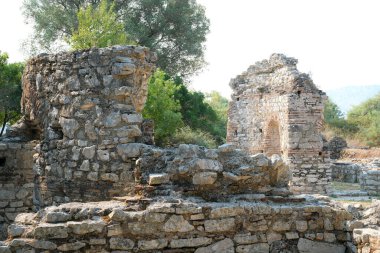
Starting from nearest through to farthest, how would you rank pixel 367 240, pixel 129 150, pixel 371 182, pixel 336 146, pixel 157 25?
pixel 367 240 < pixel 129 150 < pixel 371 182 < pixel 336 146 < pixel 157 25

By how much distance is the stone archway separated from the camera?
66.0 feet

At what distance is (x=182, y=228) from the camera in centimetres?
584

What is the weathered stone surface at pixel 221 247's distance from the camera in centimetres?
590

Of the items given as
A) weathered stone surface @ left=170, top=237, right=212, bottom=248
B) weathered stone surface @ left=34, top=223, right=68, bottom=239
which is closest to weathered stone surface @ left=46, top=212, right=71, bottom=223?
weathered stone surface @ left=34, top=223, right=68, bottom=239

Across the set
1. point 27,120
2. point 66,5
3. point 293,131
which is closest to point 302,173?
point 293,131

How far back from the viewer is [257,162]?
21.7 feet

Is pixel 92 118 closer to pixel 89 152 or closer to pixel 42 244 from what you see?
pixel 89 152

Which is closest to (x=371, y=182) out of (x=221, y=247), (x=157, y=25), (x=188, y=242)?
(x=221, y=247)

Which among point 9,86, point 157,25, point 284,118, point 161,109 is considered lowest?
point 284,118

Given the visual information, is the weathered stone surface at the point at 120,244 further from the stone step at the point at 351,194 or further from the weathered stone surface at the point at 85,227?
the stone step at the point at 351,194

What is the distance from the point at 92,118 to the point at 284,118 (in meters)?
11.4

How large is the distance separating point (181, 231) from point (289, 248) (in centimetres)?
136

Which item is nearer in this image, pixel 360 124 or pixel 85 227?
pixel 85 227

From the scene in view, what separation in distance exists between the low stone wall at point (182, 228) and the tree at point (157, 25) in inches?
1027
